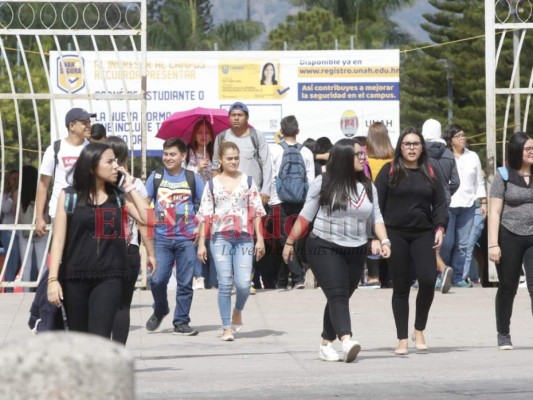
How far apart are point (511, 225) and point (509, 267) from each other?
1.04 ft

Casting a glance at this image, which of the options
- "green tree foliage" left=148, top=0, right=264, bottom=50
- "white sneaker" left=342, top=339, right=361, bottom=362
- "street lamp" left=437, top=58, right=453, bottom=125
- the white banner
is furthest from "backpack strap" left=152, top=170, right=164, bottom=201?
"green tree foliage" left=148, top=0, right=264, bottom=50

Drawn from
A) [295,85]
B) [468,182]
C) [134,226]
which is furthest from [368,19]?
[134,226]

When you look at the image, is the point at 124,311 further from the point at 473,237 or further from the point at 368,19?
the point at 368,19

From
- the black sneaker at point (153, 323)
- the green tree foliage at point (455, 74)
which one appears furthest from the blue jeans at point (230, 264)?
the green tree foliage at point (455, 74)

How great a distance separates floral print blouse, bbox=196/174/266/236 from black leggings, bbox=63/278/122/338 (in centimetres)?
303

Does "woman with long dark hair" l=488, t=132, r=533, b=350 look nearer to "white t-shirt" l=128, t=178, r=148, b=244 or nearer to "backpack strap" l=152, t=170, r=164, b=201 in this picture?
"white t-shirt" l=128, t=178, r=148, b=244

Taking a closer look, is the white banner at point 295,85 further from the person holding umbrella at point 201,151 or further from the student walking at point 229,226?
the student walking at point 229,226

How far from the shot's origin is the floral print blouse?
10.7 metres

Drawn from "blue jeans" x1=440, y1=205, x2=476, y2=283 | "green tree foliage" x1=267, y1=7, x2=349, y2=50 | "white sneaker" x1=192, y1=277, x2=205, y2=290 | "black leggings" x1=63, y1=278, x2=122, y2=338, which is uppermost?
"green tree foliage" x1=267, y1=7, x2=349, y2=50

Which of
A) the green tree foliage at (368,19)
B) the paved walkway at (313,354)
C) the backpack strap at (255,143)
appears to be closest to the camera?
the paved walkway at (313,354)

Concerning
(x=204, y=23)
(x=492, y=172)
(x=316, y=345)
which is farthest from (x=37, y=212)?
(x=204, y=23)

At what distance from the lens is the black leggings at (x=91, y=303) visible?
7602mm

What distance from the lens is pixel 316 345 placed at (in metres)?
10.7

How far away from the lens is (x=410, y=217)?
32.4 feet
